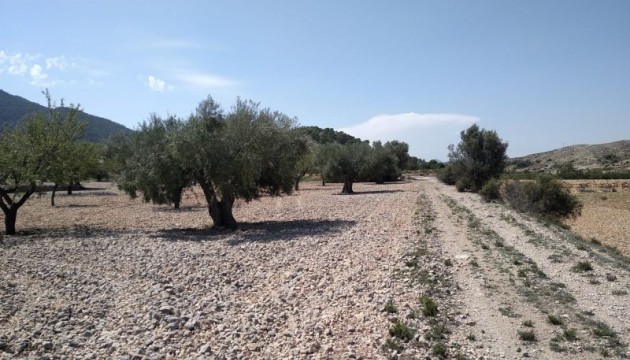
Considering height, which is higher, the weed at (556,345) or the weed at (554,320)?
the weed at (554,320)

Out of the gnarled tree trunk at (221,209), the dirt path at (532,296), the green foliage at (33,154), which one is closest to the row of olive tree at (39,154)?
the green foliage at (33,154)

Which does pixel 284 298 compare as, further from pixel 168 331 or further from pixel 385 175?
pixel 385 175

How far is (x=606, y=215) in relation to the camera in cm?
4231

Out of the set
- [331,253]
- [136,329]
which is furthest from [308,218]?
[136,329]

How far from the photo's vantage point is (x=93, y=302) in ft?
38.3

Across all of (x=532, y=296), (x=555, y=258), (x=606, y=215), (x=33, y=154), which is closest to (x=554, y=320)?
(x=532, y=296)

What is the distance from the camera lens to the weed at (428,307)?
998 centimetres

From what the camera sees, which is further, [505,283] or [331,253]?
[331,253]

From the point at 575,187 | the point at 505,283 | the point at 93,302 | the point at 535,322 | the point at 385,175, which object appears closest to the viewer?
the point at 535,322

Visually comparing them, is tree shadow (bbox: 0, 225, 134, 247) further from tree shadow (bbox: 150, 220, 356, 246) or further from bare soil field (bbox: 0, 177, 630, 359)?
tree shadow (bbox: 150, 220, 356, 246)

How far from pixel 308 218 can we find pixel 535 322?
21709mm

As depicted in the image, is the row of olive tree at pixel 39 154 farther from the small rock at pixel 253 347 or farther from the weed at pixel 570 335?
the weed at pixel 570 335

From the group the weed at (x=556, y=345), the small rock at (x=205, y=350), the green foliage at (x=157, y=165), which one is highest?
the green foliage at (x=157, y=165)

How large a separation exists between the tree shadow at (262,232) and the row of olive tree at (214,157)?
161 cm
